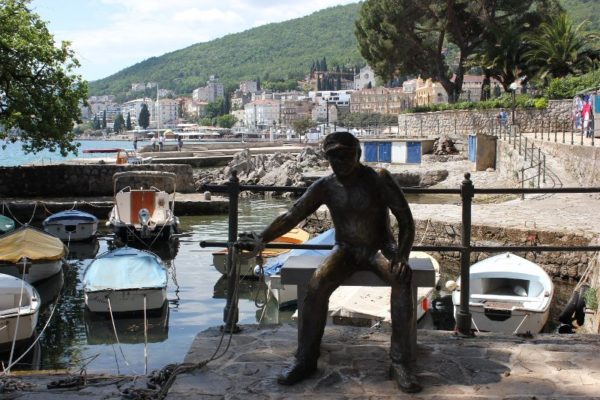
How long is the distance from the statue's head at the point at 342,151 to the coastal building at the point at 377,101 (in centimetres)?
18577

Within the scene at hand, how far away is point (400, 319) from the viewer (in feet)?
14.0

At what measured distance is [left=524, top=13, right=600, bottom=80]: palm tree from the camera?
43.5 m

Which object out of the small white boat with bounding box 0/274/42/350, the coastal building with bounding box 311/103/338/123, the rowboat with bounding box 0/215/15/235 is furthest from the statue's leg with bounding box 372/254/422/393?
the coastal building with bounding box 311/103/338/123

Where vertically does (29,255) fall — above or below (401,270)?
below

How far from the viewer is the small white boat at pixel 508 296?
33.6ft

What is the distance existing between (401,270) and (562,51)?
43.5 metres

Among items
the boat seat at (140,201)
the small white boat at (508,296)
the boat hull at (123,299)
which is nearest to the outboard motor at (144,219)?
the boat seat at (140,201)

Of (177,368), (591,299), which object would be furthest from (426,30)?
(177,368)

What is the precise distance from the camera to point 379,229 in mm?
4387

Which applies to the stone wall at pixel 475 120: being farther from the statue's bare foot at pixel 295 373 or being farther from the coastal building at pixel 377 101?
the coastal building at pixel 377 101

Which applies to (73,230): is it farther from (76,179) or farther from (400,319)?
(400,319)

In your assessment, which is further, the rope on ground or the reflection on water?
the reflection on water

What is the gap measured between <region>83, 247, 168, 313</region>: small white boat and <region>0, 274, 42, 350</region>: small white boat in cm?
178

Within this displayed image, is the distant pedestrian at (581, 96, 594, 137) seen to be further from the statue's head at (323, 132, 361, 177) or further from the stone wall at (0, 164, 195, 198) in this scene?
the statue's head at (323, 132, 361, 177)
